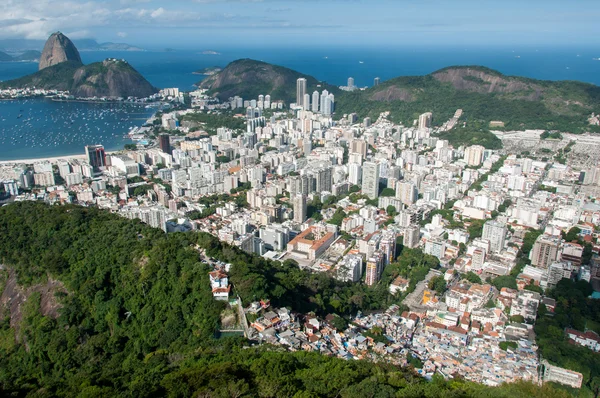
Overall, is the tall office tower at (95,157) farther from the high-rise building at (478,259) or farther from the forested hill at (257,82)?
the forested hill at (257,82)

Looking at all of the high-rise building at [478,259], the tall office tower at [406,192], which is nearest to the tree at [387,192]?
the tall office tower at [406,192]

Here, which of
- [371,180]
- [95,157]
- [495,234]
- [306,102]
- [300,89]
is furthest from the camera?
[300,89]

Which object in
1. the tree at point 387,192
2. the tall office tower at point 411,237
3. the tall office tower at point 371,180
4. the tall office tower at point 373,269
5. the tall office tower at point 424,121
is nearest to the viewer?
the tall office tower at point 373,269

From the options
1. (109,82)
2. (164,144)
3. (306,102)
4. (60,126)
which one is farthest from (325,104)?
(109,82)

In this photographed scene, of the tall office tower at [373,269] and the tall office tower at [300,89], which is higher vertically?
the tall office tower at [300,89]

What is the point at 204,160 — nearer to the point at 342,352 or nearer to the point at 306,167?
the point at 306,167

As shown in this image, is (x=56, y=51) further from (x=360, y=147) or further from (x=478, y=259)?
(x=478, y=259)

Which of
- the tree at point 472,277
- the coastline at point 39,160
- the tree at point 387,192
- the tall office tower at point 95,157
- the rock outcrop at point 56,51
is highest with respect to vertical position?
the rock outcrop at point 56,51
